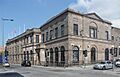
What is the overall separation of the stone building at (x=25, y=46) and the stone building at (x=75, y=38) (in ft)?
21.3

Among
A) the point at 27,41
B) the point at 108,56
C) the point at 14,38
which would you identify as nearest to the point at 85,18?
the point at 108,56

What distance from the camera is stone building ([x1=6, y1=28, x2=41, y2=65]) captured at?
208 feet

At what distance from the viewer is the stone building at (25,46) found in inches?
2499

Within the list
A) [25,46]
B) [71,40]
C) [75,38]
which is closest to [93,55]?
[75,38]

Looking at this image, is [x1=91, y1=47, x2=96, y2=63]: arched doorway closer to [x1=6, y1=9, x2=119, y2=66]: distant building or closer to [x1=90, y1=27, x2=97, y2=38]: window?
[x1=6, y1=9, x2=119, y2=66]: distant building

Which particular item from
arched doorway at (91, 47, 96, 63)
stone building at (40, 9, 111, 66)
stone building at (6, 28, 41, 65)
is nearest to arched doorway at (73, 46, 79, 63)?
A: stone building at (40, 9, 111, 66)

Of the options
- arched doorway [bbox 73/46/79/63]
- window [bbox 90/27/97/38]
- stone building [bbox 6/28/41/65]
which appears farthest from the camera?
stone building [bbox 6/28/41/65]

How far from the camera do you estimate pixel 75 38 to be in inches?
1838

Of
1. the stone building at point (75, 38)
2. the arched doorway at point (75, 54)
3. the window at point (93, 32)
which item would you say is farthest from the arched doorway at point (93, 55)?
the arched doorway at point (75, 54)

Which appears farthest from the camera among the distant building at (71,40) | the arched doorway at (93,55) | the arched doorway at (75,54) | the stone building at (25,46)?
the stone building at (25,46)

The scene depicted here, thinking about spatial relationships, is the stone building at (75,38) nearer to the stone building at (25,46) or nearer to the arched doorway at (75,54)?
the arched doorway at (75,54)

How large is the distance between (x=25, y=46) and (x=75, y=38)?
27.8 metres

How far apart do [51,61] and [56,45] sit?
5019mm

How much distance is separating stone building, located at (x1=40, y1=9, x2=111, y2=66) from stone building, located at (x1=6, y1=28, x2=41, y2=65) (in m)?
6.50
